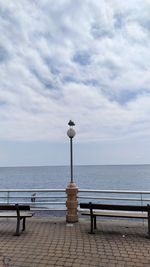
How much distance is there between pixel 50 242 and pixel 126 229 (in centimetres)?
223

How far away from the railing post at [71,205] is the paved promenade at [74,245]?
27cm

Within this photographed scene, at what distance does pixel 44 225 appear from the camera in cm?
804

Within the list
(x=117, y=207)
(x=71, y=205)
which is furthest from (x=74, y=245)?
(x=71, y=205)

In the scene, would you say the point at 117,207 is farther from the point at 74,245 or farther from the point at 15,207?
the point at 15,207

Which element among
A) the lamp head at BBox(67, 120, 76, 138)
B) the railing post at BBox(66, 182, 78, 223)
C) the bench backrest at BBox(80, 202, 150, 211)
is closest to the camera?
the bench backrest at BBox(80, 202, 150, 211)

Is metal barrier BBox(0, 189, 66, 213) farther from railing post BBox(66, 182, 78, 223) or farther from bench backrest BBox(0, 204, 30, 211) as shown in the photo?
bench backrest BBox(0, 204, 30, 211)

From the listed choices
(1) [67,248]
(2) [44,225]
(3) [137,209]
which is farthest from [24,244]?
(3) [137,209]

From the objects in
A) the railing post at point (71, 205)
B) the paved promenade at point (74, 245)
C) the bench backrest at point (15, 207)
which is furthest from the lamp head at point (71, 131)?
the bench backrest at point (15, 207)

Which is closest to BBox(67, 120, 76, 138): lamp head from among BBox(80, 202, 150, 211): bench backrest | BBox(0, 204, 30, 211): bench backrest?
BBox(80, 202, 150, 211): bench backrest

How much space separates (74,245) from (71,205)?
7.77ft

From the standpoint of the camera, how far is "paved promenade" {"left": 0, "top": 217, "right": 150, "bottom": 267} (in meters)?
5.26

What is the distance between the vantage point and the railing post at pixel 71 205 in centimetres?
847

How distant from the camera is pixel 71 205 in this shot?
8.53 m

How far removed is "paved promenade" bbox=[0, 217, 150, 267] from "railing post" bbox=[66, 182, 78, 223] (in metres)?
0.27
